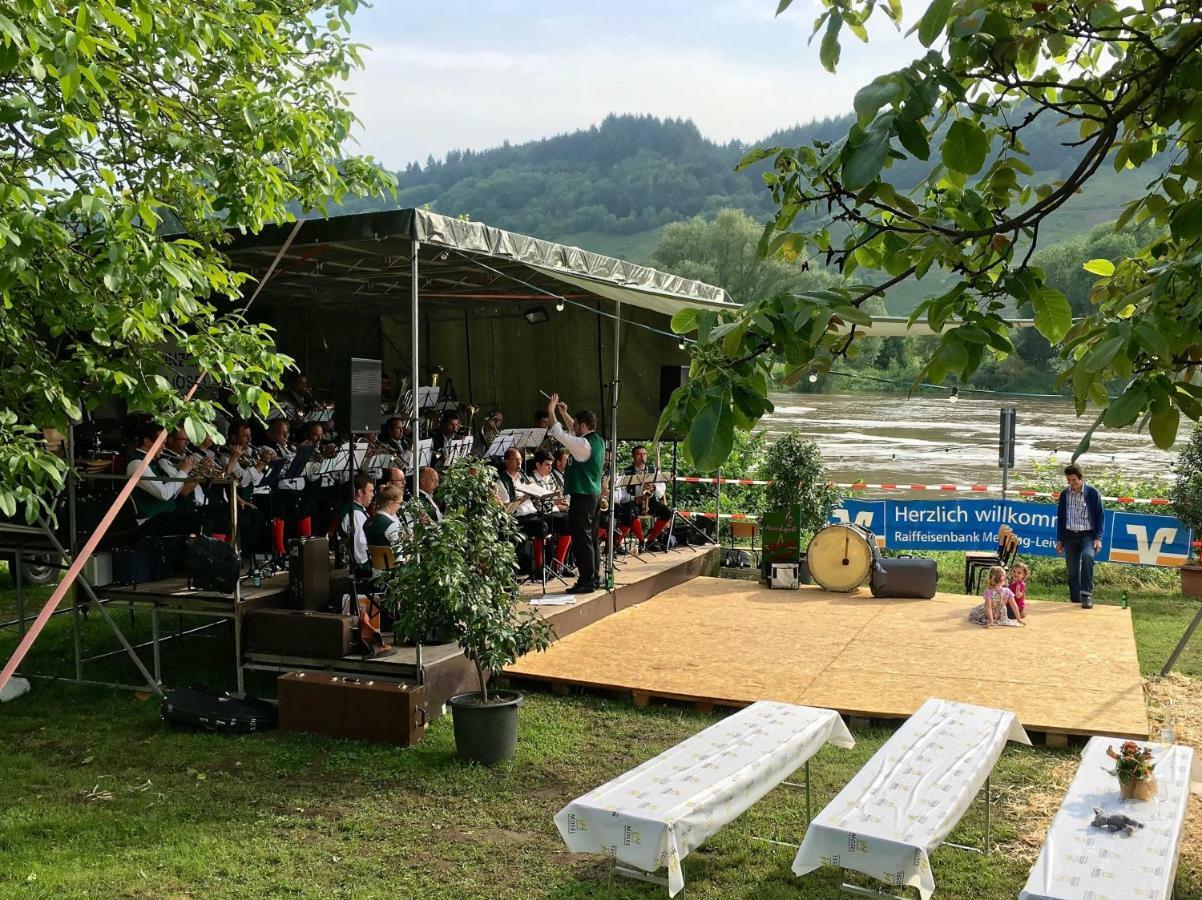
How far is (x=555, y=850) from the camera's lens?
532 centimetres

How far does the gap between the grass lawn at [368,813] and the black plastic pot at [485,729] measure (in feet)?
0.40

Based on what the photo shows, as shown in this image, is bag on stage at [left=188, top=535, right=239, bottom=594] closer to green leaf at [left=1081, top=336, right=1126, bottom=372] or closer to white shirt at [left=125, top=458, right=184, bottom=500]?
white shirt at [left=125, top=458, right=184, bottom=500]

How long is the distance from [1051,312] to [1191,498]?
35.6ft

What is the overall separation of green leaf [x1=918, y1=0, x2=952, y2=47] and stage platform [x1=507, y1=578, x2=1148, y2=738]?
596cm

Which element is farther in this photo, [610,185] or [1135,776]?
[610,185]

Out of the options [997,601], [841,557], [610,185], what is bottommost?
[997,601]

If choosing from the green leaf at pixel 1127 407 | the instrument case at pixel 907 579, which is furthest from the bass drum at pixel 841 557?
the green leaf at pixel 1127 407

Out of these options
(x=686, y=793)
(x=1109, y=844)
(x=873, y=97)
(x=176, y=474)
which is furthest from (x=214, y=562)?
(x=873, y=97)

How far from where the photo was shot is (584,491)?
31.8 ft

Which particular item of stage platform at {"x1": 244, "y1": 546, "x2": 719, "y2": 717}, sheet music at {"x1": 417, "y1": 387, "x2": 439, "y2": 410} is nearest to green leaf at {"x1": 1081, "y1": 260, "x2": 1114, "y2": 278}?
stage platform at {"x1": 244, "y1": 546, "x2": 719, "y2": 717}

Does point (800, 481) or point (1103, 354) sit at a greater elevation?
point (1103, 354)

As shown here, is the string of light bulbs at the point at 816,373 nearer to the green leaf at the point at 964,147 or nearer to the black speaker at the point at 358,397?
the green leaf at the point at 964,147

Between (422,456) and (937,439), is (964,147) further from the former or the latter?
(937,439)

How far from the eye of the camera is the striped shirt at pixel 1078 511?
10.9 m
